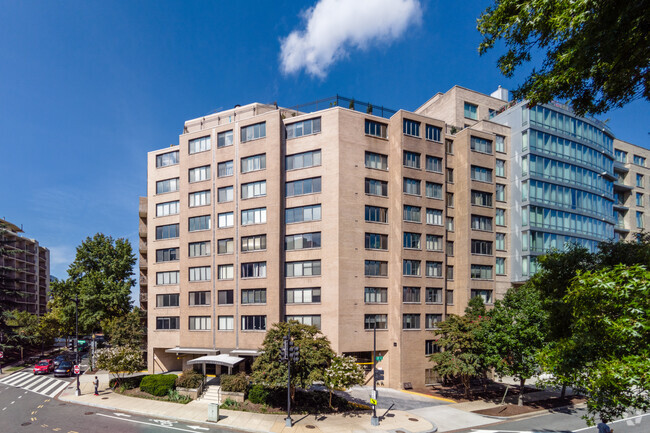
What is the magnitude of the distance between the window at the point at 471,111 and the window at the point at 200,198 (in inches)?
1343

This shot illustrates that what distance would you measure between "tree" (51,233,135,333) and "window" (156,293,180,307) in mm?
10590

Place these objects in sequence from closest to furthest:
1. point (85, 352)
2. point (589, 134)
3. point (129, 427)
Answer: point (129, 427) → point (589, 134) → point (85, 352)

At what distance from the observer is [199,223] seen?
40531mm

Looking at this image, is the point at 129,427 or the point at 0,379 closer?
the point at 129,427

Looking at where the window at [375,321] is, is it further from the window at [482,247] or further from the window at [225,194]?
the window at [225,194]

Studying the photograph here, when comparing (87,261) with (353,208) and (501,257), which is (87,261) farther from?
(501,257)

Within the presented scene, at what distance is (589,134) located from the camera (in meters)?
44.7

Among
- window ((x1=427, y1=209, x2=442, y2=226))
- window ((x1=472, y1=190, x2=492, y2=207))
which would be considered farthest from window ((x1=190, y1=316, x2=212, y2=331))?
window ((x1=472, y1=190, x2=492, y2=207))

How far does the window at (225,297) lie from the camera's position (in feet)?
124

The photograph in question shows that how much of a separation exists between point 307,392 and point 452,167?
2816 centimetres

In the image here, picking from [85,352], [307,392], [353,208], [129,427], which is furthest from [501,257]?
[85,352]

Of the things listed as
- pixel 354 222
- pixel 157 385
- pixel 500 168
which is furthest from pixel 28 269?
pixel 500 168

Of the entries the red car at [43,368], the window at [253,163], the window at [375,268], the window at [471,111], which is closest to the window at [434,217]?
the window at [375,268]

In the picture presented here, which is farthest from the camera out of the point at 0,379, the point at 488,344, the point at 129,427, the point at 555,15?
the point at 0,379
